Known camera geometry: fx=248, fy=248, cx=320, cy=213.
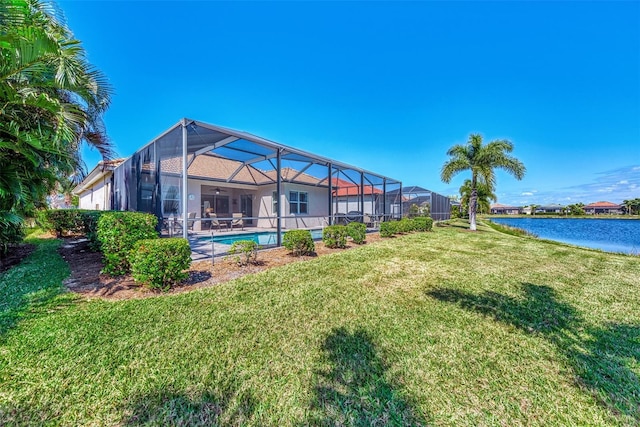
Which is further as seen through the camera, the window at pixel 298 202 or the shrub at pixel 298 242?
the window at pixel 298 202

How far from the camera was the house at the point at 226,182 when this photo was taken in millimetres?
7250

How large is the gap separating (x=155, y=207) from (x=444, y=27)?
13036mm

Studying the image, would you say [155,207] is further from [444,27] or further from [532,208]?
[532,208]

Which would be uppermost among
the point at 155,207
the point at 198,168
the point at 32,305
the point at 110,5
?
the point at 110,5

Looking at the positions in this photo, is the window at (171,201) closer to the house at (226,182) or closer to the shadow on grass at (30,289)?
the house at (226,182)

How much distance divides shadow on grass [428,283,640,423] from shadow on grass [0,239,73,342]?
19.7 feet

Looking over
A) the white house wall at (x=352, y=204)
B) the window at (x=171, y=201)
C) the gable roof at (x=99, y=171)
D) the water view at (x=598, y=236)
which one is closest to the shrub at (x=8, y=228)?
the window at (x=171, y=201)

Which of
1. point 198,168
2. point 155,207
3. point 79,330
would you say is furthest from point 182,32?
point 79,330

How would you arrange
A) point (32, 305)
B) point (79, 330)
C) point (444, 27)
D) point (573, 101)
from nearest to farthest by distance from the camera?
point (79, 330) < point (32, 305) < point (444, 27) < point (573, 101)

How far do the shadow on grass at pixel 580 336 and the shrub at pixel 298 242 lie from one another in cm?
356

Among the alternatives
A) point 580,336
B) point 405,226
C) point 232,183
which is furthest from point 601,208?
point 580,336

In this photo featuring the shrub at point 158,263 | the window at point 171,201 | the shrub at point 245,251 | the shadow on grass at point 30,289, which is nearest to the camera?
the shadow on grass at point 30,289

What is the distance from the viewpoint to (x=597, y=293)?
15.6 feet

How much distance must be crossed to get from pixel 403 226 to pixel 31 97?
41.5ft
